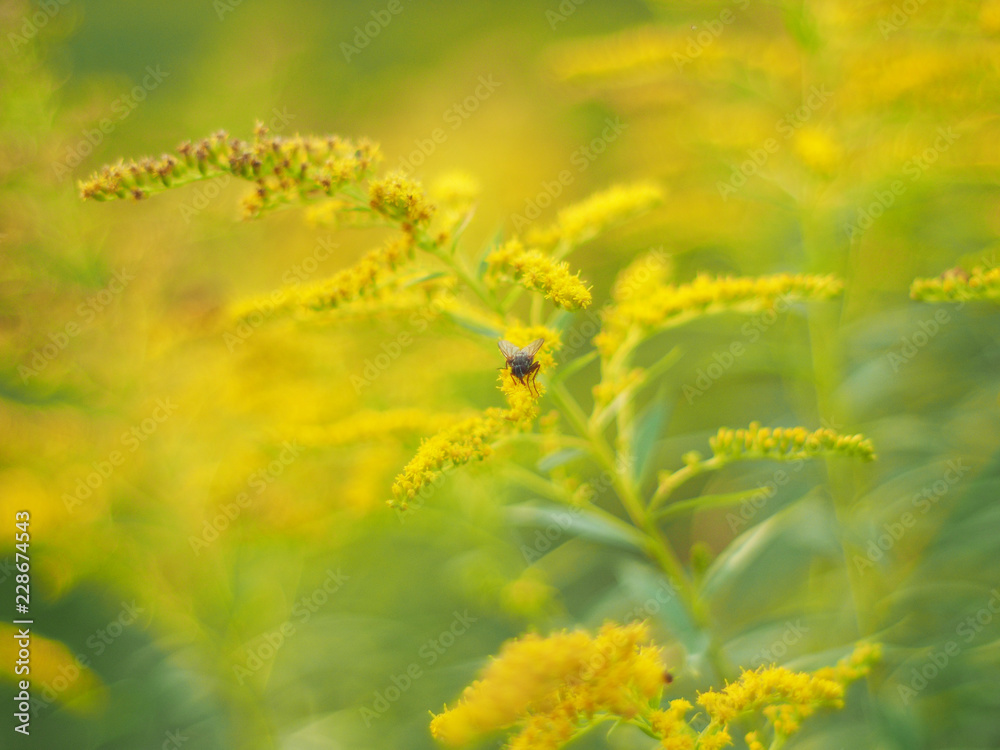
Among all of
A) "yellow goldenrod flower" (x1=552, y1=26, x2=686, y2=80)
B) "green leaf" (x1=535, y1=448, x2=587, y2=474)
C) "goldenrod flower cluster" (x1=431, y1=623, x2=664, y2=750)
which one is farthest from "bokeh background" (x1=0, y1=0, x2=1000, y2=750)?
"goldenrod flower cluster" (x1=431, y1=623, x2=664, y2=750)

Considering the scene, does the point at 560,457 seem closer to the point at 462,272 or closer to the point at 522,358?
the point at 522,358

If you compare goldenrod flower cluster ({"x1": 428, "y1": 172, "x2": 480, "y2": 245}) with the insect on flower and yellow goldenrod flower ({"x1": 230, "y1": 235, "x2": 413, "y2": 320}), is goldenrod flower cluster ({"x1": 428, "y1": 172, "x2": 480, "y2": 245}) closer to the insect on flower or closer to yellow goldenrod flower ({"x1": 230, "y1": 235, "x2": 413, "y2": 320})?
yellow goldenrod flower ({"x1": 230, "y1": 235, "x2": 413, "y2": 320})

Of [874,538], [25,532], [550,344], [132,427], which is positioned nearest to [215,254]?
[132,427]

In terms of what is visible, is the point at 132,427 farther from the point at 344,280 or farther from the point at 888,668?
the point at 888,668

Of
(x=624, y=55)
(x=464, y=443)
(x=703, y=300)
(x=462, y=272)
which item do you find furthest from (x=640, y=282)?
(x=624, y=55)

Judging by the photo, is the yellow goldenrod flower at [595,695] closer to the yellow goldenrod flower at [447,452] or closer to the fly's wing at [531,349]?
the yellow goldenrod flower at [447,452]

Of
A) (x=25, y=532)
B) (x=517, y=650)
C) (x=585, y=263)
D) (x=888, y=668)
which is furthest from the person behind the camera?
(x=585, y=263)
